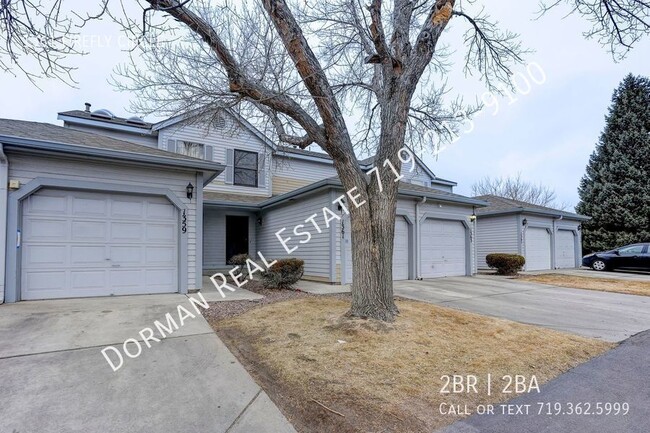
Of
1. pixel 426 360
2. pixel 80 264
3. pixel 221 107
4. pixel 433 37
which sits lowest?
pixel 426 360

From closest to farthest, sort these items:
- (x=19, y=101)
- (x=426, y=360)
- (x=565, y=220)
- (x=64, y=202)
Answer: (x=426, y=360) < (x=19, y=101) < (x=64, y=202) < (x=565, y=220)

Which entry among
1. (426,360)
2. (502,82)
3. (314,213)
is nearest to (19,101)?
(426,360)

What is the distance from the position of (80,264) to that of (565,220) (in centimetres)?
2164

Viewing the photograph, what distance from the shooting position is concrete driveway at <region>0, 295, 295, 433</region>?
2.83 m

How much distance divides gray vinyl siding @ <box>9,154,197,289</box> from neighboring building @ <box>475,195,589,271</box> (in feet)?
46.1

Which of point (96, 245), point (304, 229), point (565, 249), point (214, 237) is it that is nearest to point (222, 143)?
point (214, 237)

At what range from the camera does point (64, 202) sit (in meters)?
7.37

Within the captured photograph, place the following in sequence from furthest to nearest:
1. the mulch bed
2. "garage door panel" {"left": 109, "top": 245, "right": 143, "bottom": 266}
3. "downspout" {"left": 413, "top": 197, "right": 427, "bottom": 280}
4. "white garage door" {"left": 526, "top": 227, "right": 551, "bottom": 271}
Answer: "white garage door" {"left": 526, "top": 227, "right": 551, "bottom": 271} → "downspout" {"left": 413, "top": 197, "right": 427, "bottom": 280} → "garage door panel" {"left": 109, "top": 245, "right": 143, "bottom": 266} → the mulch bed

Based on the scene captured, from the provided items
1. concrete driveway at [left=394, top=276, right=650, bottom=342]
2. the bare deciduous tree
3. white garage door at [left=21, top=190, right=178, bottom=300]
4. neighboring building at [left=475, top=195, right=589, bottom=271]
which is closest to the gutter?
neighboring building at [left=475, top=195, right=589, bottom=271]

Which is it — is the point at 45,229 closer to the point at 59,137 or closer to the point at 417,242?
the point at 59,137

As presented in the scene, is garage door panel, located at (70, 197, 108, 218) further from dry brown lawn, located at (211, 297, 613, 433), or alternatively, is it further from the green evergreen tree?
the green evergreen tree

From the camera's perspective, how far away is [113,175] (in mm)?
7750

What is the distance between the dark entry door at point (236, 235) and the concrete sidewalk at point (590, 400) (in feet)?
41.6

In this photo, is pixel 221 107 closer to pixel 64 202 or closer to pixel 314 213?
pixel 64 202
